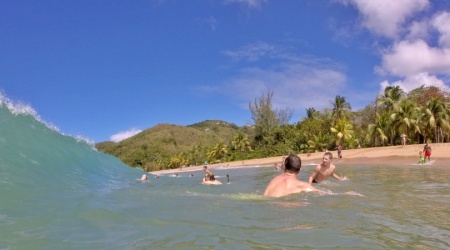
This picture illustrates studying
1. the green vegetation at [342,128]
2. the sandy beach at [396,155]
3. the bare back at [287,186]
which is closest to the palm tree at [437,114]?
the green vegetation at [342,128]

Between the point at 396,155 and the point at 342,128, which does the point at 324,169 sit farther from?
the point at 342,128

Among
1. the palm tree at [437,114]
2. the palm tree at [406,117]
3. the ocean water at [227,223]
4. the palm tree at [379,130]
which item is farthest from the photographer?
the palm tree at [379,130]

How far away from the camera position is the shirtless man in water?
649cm

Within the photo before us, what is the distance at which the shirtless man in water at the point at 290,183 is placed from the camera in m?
6.49

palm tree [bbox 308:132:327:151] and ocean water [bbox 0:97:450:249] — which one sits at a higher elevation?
palm tree [bbox 308:132:327:151]

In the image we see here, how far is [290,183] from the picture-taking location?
6.60 meters

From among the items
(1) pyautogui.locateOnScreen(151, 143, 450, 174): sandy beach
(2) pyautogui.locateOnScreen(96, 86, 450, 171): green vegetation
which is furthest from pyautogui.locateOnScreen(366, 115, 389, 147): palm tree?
(1) pyautogui.locateOnScreen(151, 143, 450, 174): sandy beach

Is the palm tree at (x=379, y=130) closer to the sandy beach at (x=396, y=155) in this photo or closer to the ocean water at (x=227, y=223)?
the sandy beach at (x=396, y=155)

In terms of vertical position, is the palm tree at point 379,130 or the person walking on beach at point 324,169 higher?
the palm tree at point 379,130

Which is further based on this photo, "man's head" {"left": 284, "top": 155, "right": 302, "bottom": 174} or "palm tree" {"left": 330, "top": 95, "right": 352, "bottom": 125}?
"palm tree" {"left": 330, "top": 95, "right": 352, "bottom": 125}

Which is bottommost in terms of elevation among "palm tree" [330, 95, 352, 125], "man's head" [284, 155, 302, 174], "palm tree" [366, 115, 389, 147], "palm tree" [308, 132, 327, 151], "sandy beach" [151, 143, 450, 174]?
"sandy beach" [151, 143, 450, 174]

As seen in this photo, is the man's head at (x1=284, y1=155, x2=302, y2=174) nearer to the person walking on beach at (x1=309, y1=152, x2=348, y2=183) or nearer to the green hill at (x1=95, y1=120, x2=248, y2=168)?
the person walking on beach at (x1=309, y1=152, x2=348, y2=183)

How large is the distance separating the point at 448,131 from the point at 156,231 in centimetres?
4768

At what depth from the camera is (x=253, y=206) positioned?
6059 mm
